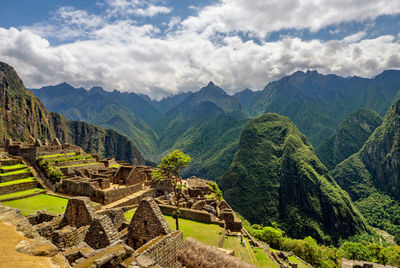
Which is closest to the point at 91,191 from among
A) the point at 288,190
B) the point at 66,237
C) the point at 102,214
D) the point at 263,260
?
the point at 102,214

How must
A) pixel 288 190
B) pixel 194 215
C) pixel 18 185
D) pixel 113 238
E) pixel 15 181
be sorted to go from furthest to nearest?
pixel 288 190, pixel 15 181, pixel 18 185, pixel 194 215, pixel 113 238

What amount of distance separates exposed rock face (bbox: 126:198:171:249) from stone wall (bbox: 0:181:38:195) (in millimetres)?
23703

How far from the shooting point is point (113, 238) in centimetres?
780

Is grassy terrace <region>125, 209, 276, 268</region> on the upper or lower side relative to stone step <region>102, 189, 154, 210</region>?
lower

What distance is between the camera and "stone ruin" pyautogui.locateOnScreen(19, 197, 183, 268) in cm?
576

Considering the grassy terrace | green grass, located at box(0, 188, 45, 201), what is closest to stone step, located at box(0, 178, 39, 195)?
green grass, located at box(0, 188, 45, 201)

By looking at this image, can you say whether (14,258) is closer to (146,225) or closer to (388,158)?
(146,225)

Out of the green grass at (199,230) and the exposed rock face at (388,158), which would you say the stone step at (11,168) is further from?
the exposed rock face at (388,158)

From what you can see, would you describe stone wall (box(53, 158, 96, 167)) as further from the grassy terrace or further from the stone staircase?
the grassy terrace

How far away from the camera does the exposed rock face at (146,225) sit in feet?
27.2

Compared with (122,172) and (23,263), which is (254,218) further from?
(23,263)

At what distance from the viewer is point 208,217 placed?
2003cm

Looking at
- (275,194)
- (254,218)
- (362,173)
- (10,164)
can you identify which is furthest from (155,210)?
(362,173)

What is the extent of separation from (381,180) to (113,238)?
233 meters
